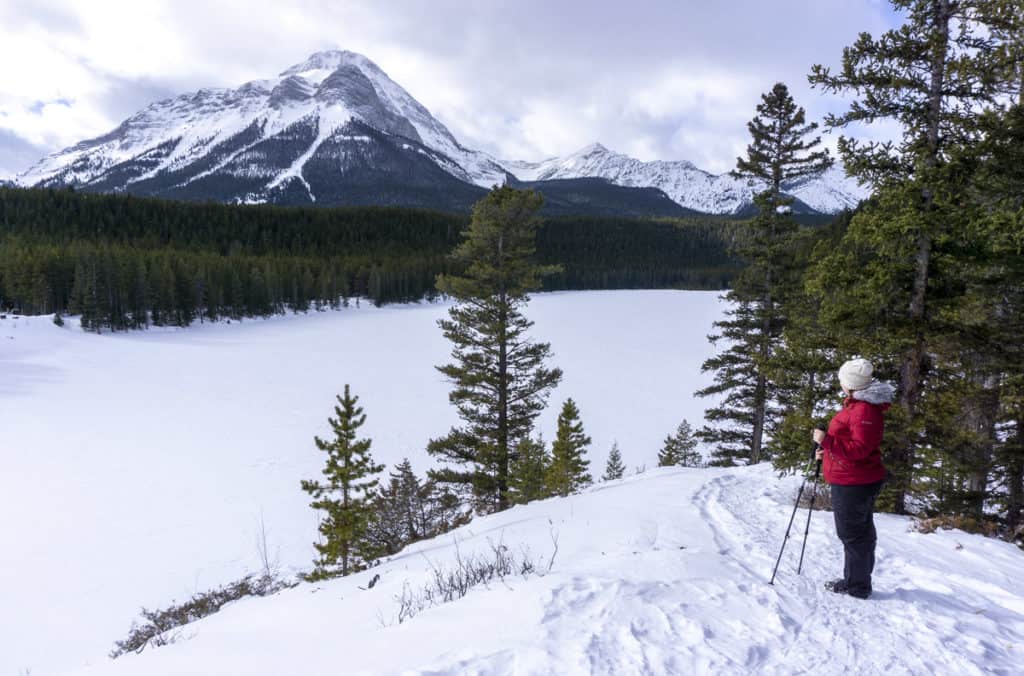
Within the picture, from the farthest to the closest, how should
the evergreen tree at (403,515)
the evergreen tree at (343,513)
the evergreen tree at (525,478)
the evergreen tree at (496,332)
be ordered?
the evergreen tree at (403,515)
the evergreen tree at (525,478)
the evergreen tree at (496,332)
the evergreen tree at (343,513)

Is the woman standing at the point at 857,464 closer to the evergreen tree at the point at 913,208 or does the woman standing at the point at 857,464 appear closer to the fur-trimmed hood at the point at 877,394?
the fur-trimmed hood at the point at 877,394

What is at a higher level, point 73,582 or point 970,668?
point 970,668

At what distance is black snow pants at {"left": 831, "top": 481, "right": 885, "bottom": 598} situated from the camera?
4.67 meters

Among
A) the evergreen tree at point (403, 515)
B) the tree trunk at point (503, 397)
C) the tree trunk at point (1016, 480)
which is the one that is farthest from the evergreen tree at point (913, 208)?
the evergreen tree at point (403, 515)

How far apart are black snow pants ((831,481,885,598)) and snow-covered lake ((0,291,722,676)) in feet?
49.8

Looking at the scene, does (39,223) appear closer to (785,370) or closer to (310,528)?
(310,528)

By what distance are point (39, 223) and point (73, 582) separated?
12575cm

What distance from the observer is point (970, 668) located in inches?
145

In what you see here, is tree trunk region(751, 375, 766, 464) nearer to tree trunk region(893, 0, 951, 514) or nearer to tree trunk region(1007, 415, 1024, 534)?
tree trunk region(1007, 415, 1024, 534)

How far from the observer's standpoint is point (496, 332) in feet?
52.1

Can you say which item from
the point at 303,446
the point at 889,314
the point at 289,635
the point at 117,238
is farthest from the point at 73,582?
the point at 117,238

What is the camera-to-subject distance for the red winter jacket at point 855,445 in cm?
450

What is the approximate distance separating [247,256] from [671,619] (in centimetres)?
12374

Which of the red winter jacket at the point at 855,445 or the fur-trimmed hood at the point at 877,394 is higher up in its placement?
the fur-trimmed hood at the point at 877,394
